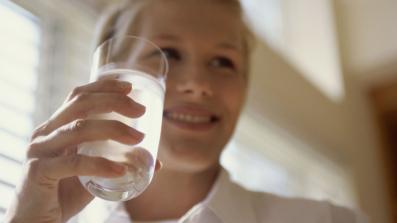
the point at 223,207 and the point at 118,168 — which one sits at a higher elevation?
the point at 118,168

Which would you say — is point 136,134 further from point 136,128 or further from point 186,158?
point 186,158

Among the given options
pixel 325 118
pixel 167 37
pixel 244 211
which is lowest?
pixel 325 118

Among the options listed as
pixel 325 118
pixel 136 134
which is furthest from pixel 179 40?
pixel 325 118

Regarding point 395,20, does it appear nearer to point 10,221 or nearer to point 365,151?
point 365,151

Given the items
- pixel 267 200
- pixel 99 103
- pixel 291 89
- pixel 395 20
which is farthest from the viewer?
pixel 395 20

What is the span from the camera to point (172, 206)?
3.16ft

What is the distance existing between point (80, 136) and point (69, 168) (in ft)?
0.12

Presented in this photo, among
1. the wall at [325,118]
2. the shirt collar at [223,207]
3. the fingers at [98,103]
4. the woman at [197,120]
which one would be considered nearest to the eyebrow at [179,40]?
the woman at [197,120]

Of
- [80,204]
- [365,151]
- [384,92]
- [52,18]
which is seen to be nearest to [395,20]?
[384,92]

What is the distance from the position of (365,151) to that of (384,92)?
1.16ft

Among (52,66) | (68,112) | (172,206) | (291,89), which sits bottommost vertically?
(291,89)

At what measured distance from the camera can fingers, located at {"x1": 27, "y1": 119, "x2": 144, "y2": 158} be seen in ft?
1.85

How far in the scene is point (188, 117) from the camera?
911mm

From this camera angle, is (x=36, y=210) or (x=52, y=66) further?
(x=52, y=66)
